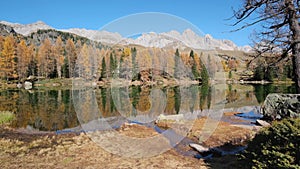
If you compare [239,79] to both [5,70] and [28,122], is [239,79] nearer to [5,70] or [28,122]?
[5,70]

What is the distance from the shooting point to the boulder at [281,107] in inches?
498

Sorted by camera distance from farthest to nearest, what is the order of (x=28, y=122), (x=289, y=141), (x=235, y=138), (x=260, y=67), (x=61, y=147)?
1. (x=28, y=122)
2. (x=235, y=138)
3. (x=61, y=147)
4. (x=260, y=67)
5. (x=289, y=141)

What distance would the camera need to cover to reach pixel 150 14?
8.62 meters

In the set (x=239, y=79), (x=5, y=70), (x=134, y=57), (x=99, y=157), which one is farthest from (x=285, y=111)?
(x=239, y=79)

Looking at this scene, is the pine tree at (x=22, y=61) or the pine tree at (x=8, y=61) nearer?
the pine tree at (x=8, y=61)

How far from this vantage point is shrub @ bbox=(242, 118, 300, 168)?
16.7 ft

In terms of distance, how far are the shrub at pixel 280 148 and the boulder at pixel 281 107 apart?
7050mm

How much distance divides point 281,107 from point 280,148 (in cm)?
985

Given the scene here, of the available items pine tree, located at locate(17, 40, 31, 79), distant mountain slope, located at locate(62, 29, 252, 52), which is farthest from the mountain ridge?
pine tree, located at locate(17, 40, 31, 79)

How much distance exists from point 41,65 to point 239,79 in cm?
6635

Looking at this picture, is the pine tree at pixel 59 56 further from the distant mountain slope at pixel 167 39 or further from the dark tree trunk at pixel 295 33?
the dark tree trunk at pixel 295 33

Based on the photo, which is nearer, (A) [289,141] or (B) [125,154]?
(A) [289,141]

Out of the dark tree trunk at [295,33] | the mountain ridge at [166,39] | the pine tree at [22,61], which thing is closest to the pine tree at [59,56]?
the pine tree at [22,61]

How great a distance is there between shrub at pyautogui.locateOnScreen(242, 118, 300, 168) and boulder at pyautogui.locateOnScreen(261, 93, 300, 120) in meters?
7.05
